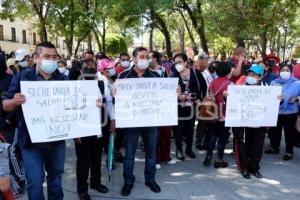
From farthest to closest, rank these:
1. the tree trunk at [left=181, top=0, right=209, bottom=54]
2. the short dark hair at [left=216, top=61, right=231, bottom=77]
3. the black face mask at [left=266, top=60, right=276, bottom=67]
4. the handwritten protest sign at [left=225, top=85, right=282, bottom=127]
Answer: the tree trunk at [left=181, top=0, right=209, bottom=54] < the black face mask at [left=266, top=60, right=276, bottom=67] < the short dark hair at [left=216, top=61, right=231, bottom=77] < the handwritten protest sign at [left=225, top=85, right=282, bottom=127]

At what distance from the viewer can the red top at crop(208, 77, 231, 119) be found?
6.71 meters

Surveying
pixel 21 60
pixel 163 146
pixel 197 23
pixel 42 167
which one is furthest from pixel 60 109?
pixel 197 23

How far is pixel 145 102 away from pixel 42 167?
1827 millimetres

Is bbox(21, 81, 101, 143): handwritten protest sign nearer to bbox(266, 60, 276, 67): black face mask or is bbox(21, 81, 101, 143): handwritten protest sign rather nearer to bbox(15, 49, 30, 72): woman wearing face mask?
bbox(15, 49, 30, 72): woman wearing face mask

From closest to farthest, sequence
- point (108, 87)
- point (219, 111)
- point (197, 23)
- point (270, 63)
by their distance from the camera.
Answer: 1. point (108, 87)
2. point (219, 111)
3. point (270, 63)
4. point (197, 23)

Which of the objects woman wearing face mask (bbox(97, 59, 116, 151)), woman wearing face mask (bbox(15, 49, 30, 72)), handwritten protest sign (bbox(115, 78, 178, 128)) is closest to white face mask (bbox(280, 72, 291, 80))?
handwritten protest sign (bbox(115, 78, 178, 128))

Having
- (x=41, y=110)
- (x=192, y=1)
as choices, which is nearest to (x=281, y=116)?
(x=41, y=110)

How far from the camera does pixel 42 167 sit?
13.9ft

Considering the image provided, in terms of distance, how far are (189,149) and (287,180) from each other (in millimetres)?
1997

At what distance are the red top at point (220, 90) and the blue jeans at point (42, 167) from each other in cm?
317

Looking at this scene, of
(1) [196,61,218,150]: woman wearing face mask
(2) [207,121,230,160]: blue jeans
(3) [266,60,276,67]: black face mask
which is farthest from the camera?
(3) [266,60,276,67]: black face mask

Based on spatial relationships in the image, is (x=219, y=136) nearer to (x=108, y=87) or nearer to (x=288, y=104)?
(x=288, y=104)

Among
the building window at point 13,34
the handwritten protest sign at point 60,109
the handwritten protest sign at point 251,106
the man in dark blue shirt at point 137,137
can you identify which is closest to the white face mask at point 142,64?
the man in dark blue shirt at point 137,137

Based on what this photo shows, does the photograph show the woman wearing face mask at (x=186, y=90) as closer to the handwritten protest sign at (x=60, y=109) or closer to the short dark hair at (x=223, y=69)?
the short dark hair at (x=223, y=69)
